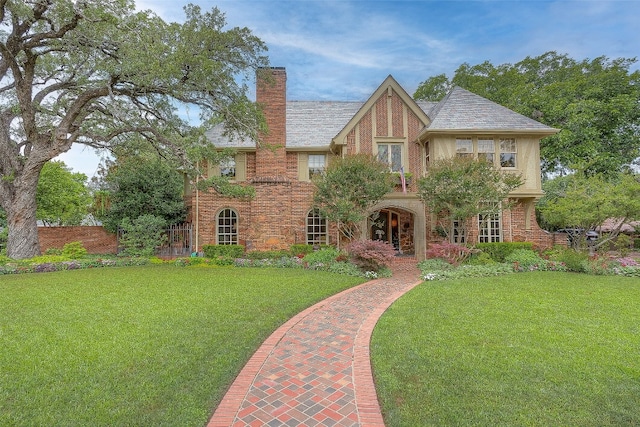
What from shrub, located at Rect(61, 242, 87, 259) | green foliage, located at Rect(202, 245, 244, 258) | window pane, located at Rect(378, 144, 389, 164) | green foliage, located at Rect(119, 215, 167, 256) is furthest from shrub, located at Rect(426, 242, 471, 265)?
shrub, located at Rect(61, 242, 87, 259)

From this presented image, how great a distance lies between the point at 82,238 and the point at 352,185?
15.3 meters

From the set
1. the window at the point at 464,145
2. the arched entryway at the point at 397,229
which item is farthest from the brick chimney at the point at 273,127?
the window at the point at 464,145

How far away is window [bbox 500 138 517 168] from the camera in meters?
15.5

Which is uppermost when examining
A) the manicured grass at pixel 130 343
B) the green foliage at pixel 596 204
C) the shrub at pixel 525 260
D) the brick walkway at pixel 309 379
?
the green foliage at pixel 596 204

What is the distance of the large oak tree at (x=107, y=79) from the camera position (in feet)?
37.1

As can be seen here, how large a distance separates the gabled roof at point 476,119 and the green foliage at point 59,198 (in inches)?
849

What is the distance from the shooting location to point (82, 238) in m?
17.4

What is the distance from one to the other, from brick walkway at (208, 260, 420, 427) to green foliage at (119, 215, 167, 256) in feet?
39.3

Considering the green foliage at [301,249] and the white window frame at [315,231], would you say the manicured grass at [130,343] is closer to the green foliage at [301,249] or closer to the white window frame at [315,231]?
the green foliage at [301,249]

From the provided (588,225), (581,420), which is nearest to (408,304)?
(581,420)

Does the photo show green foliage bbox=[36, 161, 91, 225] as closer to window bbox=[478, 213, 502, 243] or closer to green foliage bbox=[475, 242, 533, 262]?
green foliage bbox=[475, 242, 533, 262]

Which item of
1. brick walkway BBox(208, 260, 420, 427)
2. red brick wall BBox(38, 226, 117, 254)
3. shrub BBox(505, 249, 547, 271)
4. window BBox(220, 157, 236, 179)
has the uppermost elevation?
window BBox(220, 157, 236, 179)

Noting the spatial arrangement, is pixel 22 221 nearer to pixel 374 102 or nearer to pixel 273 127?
pixel 273 127

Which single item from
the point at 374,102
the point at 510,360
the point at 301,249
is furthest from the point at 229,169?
the point at 510,360
